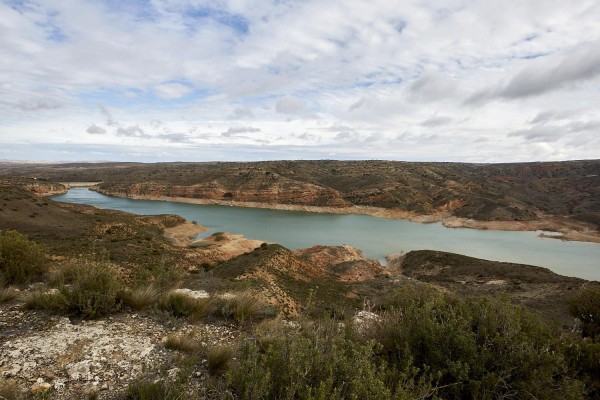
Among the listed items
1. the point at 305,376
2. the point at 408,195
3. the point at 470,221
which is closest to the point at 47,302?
the point at 305,376

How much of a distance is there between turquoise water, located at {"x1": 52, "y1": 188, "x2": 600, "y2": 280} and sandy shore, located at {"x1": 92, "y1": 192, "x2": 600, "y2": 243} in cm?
258

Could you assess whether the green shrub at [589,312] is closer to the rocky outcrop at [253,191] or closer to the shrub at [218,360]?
the shrub at [218,360]

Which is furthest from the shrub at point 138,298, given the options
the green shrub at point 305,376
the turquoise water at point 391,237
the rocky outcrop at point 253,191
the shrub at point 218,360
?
the rocky outcrop at point 253,191

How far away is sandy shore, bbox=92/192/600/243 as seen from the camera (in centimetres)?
4928

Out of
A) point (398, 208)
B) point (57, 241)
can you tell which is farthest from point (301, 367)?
point (398, 208)

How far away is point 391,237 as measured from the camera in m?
43.4

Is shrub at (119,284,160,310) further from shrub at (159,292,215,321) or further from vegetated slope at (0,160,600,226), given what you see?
vegetated slope at (0,160,600,226)

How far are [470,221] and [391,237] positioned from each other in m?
21.3

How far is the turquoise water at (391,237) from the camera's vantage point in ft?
118

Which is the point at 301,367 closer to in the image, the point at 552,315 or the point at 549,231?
the point at 552,315

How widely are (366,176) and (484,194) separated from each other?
81.1 ft

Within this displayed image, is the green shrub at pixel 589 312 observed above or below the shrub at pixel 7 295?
below

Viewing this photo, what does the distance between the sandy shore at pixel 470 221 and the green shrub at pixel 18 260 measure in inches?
2181

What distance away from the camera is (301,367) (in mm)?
3016
